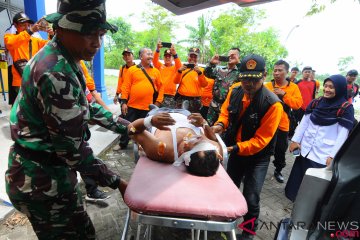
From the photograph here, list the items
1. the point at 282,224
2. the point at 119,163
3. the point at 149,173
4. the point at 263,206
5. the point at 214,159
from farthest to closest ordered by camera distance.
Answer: the point at 119,163
the point at 263,206
the point at 214,159
the point at 149,173
the point at 282,224

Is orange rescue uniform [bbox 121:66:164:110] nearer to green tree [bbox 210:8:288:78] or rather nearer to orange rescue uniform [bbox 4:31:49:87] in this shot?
orange rescue uniform [bbox 4:31:49:87]

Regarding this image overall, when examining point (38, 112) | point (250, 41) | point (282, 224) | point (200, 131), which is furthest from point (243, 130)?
point (250, 41)

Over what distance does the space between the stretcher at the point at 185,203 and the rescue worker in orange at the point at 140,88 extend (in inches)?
114

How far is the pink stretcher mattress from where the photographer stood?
4.77 feet

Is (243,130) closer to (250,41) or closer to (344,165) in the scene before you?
(344,165)

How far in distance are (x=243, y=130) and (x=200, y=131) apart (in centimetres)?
58

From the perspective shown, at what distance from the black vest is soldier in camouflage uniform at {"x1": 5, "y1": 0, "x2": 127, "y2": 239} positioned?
63.9 inches

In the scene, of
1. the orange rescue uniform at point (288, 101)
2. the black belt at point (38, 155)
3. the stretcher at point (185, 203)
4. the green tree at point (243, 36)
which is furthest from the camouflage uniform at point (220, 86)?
the green tree at point (243, 36)

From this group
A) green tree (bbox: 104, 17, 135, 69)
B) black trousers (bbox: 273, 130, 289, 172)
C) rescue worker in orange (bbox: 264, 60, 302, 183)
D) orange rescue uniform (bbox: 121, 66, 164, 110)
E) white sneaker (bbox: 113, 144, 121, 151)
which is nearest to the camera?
rescue worker in orange (bbox: 264, 60, 302, 183)

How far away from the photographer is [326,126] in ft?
9.49

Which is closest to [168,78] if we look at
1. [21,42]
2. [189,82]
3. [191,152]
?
[189,82]

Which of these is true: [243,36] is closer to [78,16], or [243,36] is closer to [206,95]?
[206,95]

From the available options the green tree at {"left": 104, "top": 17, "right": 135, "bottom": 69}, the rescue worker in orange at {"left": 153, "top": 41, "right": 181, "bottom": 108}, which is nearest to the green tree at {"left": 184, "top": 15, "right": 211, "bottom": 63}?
the green tree at {"left": 104, "top": 17, "right": 135, "bottom": 69}

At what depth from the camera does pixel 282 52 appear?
77.2 ft
